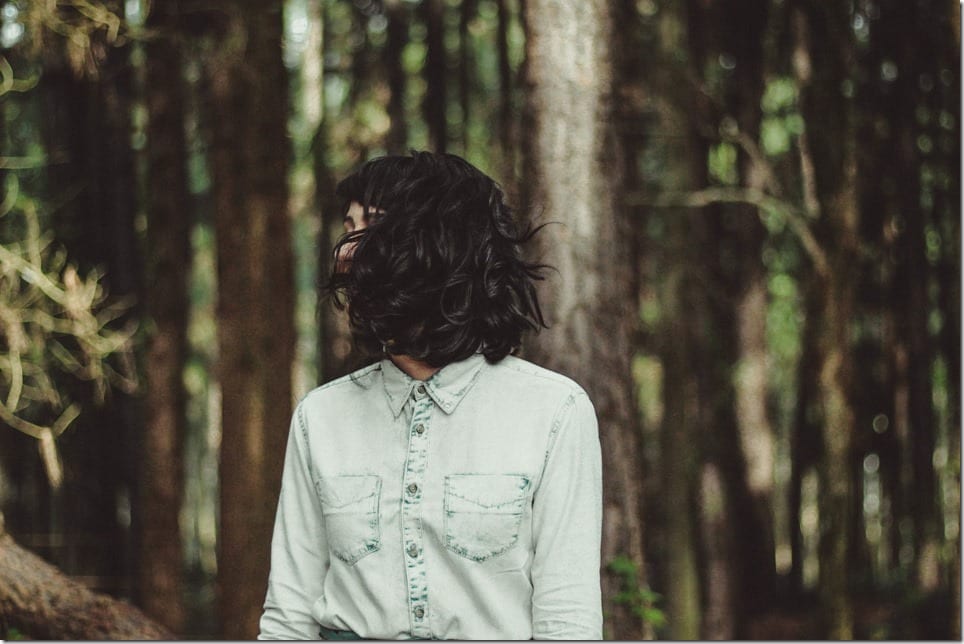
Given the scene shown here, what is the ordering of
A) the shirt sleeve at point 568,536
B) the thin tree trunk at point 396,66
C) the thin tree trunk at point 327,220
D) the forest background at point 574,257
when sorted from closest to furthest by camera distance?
1. the shirt sleeve at point 568,536
2. the forest background at point 574,257
3. the thin tree trunk at point 396,66
4. the thin tree trunk at point 327,220

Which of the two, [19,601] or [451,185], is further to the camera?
[19,601]

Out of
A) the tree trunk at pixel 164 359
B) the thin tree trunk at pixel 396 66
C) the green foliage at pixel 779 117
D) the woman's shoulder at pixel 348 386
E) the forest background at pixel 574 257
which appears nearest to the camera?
the woman's shoulder at pixel 348 386

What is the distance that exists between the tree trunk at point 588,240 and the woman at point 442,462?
1.27m

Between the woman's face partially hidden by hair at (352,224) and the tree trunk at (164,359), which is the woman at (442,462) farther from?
the tree trunk at (164,359)

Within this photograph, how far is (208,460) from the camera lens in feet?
42.5

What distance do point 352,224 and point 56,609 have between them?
2103 mm

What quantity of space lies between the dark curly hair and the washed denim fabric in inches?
2.7

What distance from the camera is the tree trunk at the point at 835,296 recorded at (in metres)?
5.53

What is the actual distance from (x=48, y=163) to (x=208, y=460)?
648 centimetres

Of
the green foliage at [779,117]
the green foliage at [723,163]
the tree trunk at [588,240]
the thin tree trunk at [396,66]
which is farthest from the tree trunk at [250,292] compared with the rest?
the green foliage at [779,117]

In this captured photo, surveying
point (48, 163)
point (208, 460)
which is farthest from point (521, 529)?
point (208, 460)

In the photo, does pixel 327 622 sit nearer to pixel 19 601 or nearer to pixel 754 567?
pixel 19 601

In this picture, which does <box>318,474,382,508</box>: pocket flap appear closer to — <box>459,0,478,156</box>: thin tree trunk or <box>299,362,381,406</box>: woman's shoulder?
<box>299,362,381,406</box>: woman's shoulder

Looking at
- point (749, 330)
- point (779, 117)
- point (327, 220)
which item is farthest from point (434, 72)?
point (749, 330)
